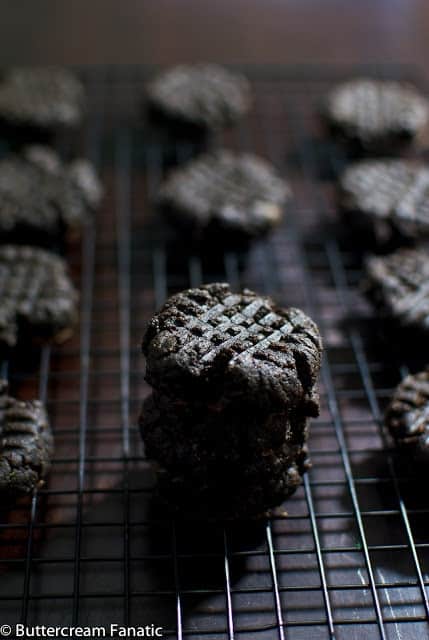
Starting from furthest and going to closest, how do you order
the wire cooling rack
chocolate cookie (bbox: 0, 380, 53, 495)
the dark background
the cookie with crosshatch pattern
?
the dark background, chocolate cookie (bbox: 0, 380, 53, 495), the wire cooling rack, the cookie with crosshatch pattern

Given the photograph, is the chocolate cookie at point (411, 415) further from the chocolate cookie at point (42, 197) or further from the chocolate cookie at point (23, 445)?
the chocolate cookie at point (42, 197)

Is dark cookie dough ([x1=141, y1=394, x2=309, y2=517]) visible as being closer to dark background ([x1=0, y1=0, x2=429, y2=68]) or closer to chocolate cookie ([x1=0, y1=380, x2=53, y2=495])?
chocolate cookie ([x1=0, y1=380, x2=53, y2=495])

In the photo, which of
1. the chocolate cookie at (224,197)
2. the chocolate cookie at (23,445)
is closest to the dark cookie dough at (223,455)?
the chocolate cookie at (23,445)

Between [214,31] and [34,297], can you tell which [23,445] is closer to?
[34,297]

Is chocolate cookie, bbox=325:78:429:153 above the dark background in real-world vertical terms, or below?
below

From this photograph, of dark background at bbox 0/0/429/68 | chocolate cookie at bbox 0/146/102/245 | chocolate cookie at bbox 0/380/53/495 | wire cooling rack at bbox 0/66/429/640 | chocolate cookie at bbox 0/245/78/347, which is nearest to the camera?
wire cooling rack at bbox 0/66/429/640

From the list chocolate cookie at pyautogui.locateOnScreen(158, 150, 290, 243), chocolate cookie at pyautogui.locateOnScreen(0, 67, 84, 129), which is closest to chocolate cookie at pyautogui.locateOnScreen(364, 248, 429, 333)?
chocolate cookie at pyautogui.locateOnScreen(158, 150, 290, 243)

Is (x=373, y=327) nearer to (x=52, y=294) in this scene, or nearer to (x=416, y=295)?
(x=416, y=295)

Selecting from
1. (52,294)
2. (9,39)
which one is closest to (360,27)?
(9,39)
